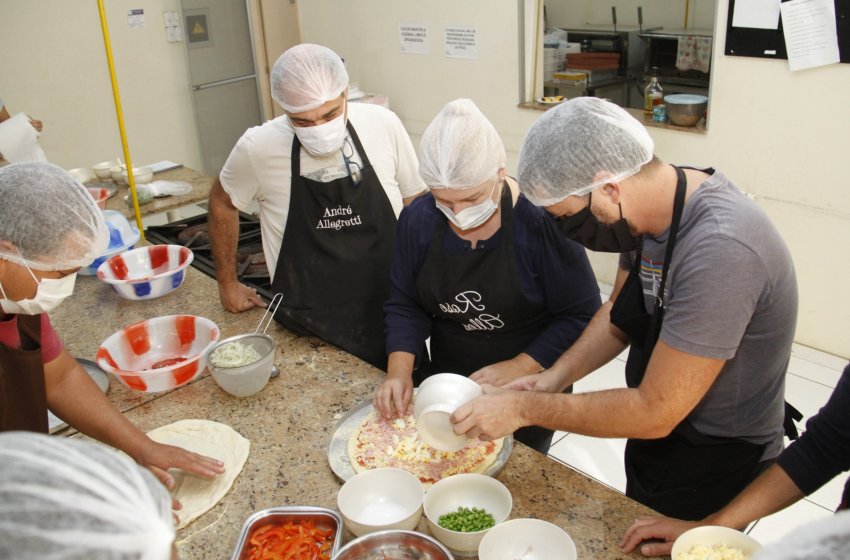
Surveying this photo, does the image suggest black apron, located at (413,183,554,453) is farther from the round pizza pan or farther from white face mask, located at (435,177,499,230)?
the round pizza pan

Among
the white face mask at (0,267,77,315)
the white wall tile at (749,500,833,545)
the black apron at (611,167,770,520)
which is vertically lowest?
the white wall tile at (749,500,833,545)

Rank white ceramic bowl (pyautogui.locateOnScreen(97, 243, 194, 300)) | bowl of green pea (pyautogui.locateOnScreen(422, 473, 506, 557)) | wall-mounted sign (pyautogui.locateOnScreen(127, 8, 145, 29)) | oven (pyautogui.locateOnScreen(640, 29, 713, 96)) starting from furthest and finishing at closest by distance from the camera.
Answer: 1. wall-mounted sign (pyautogui.locateOnScreen(127, 8, 145, 29))
2. oven (pyautogui.locateOnScreen(640, 29, 713, 96))
3. white ceramic bowl (pyautogui.locateOnScreen(97, 243, 194, 300))
4. bowl of green pea (pyautogui.locateOnScreen(422, 473, 506, 557))

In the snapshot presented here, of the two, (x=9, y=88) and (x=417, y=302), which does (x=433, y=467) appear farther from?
(x=9, y=88)

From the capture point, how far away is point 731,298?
1.40 metres

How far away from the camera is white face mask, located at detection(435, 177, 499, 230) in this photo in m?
1.98

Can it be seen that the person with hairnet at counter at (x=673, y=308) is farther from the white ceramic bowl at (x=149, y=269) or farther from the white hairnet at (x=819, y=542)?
the white ceramic bowl at (x=149, y=269)

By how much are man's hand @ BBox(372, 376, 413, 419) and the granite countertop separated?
0.34ft

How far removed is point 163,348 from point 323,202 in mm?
753

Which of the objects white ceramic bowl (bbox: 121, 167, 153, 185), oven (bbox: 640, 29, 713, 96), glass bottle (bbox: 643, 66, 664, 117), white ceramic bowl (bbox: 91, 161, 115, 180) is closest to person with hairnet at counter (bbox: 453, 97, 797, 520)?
glass bottle (bbox: 643, 66, 664, 117)

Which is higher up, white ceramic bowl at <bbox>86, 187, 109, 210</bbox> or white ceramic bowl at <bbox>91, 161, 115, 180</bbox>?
white ceramic bowl at <bbox>91, 161, 115, 180</bbox>

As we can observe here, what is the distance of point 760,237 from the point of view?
1427 millimetres

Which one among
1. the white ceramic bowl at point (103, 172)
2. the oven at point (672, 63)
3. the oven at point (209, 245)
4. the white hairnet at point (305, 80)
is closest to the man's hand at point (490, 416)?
the white hairnet at point (305, 80)

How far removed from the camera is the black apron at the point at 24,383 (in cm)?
168

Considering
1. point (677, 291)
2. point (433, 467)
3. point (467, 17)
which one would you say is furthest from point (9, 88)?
point (677, 291)
